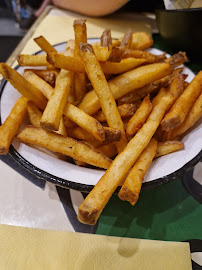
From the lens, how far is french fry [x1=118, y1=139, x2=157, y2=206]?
750 millimetres

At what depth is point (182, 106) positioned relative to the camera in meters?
0.95

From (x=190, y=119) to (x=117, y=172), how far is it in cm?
40

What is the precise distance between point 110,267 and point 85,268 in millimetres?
83

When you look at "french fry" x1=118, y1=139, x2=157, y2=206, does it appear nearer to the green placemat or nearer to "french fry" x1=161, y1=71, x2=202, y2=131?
"french fry" x1=161, y1=71, x2=202, y2=131

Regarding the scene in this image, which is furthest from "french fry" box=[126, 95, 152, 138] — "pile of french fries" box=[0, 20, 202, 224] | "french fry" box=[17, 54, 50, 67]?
"french fry" box=[17, 54, 50, 67]

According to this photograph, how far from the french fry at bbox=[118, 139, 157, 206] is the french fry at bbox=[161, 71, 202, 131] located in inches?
3.6

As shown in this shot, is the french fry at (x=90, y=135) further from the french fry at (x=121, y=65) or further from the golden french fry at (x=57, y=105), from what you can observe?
the french fry at (x=121, y=65)

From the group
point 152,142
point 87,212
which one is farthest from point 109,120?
point 87,212

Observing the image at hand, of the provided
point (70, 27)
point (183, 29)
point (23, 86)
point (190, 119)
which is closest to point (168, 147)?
point (190, 119)

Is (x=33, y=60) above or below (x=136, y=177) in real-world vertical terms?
above

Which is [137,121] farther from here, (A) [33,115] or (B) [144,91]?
(A) [33,115]

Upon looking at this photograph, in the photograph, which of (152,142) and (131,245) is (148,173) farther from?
(131,245)

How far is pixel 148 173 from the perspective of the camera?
876mm

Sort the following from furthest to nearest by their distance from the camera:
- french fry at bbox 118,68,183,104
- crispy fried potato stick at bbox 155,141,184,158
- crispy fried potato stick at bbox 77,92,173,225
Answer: french fry at bbox 118,68,183,104
crispy fried potato stick at bbox 155,141,184,158
crispy fried potato stick at bbox 77,92,173,225
